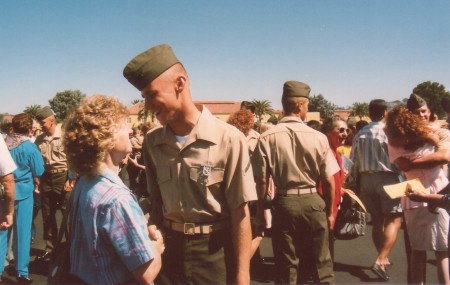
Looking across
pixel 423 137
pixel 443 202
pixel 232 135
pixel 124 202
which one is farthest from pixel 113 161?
pixel 423 137

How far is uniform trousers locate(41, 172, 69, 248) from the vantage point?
19.9 feet

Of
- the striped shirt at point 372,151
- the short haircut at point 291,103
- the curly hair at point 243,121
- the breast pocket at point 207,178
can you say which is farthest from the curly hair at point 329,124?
the breast pocket at point 207,178

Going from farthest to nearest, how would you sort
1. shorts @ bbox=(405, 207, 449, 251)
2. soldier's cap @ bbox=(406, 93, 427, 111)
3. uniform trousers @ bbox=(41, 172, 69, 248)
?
uniform trousers @ bbox=(41, 172, 69, 248) → soldier's cap @ bbox=(406, 93, 427, 111) → shorts @ bbox=(405, 207, 449, 251)

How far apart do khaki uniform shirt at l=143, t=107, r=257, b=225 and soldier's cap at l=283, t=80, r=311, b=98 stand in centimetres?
199

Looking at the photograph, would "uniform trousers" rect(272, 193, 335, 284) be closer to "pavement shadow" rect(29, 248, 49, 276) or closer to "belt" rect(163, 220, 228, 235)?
"belt" rect(163, 220, 228, 235)

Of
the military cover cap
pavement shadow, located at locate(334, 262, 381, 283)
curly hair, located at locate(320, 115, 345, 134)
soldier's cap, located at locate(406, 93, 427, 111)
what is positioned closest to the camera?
the military cover cap

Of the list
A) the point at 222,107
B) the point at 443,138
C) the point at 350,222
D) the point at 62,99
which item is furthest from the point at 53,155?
the point at 62,99

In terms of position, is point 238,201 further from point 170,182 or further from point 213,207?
point 170,182

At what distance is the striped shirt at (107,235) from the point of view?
5.77ft

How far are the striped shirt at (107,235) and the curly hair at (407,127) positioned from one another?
2578 millimetres

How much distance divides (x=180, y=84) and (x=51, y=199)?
469 centimetres

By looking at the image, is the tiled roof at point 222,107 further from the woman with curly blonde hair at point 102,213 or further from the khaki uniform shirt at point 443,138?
the woman with curly blonde hair at point 102,213

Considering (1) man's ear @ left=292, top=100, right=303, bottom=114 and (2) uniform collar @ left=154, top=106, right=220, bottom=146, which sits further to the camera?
(1) man's ear @ left=292, top=100, right=303, bottom=114

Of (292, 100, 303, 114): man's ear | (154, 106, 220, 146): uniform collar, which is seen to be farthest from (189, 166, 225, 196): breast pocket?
(292, 100, 303, 114): man's ear
